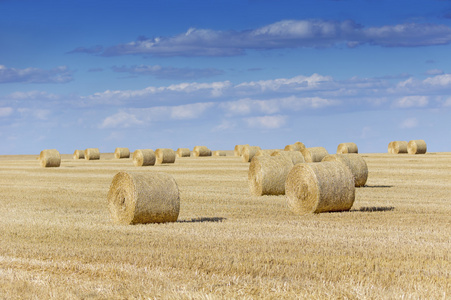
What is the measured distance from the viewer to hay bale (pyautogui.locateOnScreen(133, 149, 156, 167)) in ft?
139

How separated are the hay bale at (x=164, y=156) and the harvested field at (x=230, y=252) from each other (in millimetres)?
25476

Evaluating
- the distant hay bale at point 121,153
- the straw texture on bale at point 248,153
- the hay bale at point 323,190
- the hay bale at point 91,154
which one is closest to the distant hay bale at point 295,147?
the straw texture on bale at point 248,153

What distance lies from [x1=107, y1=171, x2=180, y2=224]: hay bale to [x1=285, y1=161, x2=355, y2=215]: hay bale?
151 inches

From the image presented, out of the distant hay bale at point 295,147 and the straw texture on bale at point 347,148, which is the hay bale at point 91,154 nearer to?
the distant hay bale at point 295,147

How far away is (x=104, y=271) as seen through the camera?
8836mm

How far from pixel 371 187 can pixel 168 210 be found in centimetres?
1246

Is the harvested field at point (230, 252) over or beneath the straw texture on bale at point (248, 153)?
beneath

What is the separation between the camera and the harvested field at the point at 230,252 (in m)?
7.85

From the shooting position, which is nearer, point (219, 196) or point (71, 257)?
point (71, 257)

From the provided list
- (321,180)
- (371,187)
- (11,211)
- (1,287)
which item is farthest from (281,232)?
(371,187)

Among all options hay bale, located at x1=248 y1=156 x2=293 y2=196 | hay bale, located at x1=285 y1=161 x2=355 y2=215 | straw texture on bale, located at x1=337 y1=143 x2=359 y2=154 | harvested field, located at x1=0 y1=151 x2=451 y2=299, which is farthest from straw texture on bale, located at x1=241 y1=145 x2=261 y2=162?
hay bale, located at x1=285 y1=161 x2=355 y2=215

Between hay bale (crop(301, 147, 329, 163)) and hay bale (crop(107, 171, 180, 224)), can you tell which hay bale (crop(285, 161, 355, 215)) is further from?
hay bale (crop(301, 147, 329, 163))

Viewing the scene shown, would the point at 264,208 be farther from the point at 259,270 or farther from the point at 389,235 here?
the point at 259,270

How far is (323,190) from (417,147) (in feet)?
123
